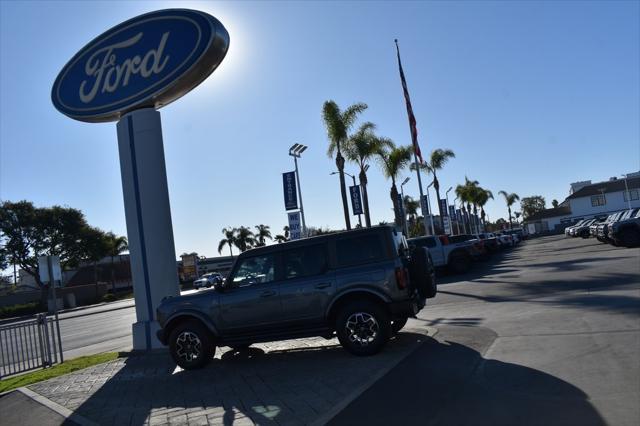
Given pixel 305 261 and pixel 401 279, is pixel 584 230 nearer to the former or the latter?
pixel 401 279

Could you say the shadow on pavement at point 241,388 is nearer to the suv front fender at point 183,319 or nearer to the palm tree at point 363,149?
the suv front fender at point 183,319

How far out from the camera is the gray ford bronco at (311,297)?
27.8ft

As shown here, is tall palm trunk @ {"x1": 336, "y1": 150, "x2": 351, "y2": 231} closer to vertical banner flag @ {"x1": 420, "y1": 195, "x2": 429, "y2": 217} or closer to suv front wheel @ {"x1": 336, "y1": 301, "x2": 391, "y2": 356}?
vertical banner flag @ {"x1": 420, "y1": 195, "x2": 429, "y2": 217}

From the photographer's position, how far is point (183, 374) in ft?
30.4

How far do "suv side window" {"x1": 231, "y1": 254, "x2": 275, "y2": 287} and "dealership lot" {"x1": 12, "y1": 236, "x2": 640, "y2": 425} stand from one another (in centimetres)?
137

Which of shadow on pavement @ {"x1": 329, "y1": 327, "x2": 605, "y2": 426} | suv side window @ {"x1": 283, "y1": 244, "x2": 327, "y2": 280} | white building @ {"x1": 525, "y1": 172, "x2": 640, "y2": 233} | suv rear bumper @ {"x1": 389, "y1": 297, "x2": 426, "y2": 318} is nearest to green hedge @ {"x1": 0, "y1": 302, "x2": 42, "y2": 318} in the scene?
suv side window @ {"x1": 283, "y1": 244, "x2": 327, "y2": 280}

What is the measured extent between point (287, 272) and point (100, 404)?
332cm

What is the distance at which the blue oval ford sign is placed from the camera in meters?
12.5

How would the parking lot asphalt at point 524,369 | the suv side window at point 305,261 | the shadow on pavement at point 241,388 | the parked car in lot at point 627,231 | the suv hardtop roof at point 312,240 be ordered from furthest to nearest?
the parked car in lot at point 627,231 → the suv side window at point 305,261 → the suv hardtop roof at point 312,240 → the shadow on pavement at point 241,388 → the parking lot asphalt at point 524,369

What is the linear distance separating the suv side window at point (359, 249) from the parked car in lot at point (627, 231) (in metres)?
19.1

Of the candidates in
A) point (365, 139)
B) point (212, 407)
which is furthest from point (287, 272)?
point (365, 139)

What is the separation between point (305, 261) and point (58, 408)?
13.6 feet

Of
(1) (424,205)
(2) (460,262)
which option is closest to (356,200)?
(1) (424,205)

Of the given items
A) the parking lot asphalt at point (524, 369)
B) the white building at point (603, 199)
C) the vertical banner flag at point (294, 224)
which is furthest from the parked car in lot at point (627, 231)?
the white building at point (603, 199)
